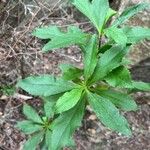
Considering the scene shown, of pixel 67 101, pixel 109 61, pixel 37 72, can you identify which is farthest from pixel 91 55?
pixel 37 72

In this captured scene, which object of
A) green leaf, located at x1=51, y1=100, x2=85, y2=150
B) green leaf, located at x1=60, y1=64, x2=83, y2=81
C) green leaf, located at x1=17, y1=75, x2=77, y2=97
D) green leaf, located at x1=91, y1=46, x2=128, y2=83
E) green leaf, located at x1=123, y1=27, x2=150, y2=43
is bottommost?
green leaf, located at x1=51, y1=100, x2=85, y2=150

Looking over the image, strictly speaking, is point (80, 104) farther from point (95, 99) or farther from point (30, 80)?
point (30, 80)

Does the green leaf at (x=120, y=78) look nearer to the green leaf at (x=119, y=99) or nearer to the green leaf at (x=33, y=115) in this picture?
the green leaf at (x=119, y=99)

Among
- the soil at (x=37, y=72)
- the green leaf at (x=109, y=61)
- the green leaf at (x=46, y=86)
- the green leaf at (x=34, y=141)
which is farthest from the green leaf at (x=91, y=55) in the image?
the soil at (x=37, y=72)

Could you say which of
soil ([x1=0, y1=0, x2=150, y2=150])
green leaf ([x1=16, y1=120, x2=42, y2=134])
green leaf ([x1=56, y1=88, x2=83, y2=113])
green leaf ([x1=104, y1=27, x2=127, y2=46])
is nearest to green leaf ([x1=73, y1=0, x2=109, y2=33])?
green leaf ([x1=104, y1=27, x2=127, y2=46])

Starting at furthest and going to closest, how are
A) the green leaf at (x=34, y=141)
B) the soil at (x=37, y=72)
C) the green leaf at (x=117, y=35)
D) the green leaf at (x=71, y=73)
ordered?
the soil at (x=37, y=72)
the green leaf at (x=34, y=141)
the green leaf at (x=71, y=73)
the green leaf at (x=117, y=35)

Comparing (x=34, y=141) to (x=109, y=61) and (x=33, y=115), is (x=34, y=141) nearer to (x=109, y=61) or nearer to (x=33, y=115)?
(x=33, y=115)

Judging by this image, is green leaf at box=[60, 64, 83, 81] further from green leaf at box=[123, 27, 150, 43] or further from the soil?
the soil
